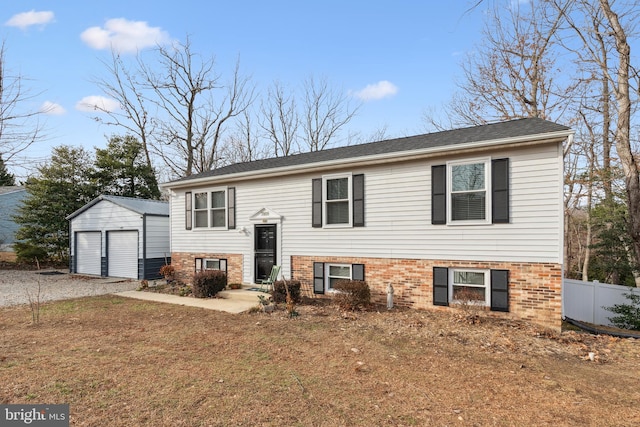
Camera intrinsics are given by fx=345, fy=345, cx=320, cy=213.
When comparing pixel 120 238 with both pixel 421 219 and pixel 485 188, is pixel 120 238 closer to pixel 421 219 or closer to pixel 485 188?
pixel 421 219

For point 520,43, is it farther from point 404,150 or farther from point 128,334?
point 128,334

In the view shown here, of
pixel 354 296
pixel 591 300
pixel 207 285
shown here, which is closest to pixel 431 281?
pixel 354 296

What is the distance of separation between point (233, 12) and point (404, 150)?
353 inches

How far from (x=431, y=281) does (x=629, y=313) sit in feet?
16.5

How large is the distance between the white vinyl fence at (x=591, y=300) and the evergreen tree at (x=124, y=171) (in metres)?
25.2

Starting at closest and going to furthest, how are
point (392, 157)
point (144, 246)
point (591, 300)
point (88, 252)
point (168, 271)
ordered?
point (392, 157)
point (591, 300)
point (168, 271)
point (144, 246)
point (88, 252)

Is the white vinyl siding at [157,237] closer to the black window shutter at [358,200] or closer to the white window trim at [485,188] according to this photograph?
the black window shutter at [358,200]

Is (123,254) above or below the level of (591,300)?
above

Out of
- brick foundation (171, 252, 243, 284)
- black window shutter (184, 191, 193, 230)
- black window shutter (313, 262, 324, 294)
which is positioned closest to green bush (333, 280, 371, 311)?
black window shutter (313, 262, 324, 294)

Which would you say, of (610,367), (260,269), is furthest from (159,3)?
(610,367)

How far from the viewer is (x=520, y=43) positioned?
16.5m

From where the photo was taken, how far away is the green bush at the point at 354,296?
8.47 m

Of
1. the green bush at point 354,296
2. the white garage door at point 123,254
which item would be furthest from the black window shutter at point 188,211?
the green bush at point 354,296

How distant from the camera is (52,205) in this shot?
69.1ft
